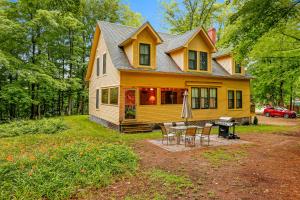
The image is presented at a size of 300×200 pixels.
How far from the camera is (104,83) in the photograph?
17344 millimetres

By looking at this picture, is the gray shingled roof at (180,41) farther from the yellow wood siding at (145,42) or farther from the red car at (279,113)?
the red car at (279,113)

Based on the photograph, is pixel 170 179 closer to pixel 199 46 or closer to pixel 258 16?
pixel 258 16

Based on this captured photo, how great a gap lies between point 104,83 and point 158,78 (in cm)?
480

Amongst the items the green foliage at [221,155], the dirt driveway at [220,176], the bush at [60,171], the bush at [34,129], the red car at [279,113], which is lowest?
the dirt driveway at [220,176]

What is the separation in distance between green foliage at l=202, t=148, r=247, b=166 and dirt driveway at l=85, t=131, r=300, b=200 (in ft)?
0.13

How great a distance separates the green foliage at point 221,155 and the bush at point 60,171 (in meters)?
2.87

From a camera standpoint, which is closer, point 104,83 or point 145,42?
point 145,42

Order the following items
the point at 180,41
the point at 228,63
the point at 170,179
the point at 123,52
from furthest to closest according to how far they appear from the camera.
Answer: the point at 228,63 < the point at 180,41 < the point at 123,52 < the point at 170,179

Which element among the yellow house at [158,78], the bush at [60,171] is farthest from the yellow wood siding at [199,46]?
the bush at [60,171]

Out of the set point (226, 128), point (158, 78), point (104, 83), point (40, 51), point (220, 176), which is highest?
point (40, 51)

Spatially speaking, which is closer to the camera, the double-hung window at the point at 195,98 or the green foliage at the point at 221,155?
the green foliage at the point at 221,155

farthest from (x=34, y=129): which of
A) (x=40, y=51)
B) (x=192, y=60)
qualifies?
(x=40, y=51)

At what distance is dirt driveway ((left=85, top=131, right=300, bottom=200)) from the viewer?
5004 millimetres

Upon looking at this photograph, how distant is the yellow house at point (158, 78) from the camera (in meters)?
14.6
